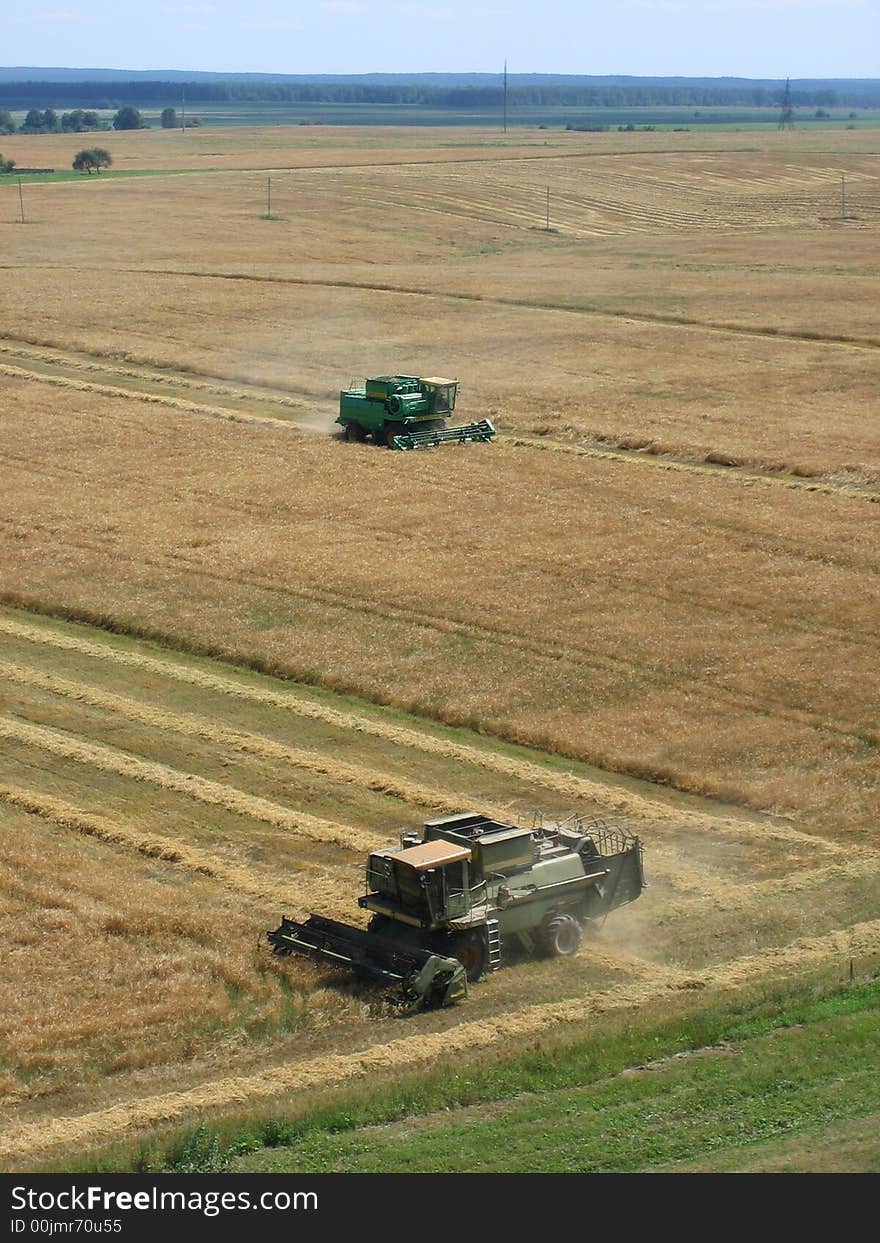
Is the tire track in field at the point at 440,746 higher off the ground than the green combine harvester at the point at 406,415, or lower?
lower

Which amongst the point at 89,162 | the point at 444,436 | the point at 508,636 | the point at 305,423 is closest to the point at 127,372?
the point at 305,423

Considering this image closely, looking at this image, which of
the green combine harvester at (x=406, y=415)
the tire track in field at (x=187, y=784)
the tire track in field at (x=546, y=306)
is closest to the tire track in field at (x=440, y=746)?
the tire track in field at (x=187, y=784)

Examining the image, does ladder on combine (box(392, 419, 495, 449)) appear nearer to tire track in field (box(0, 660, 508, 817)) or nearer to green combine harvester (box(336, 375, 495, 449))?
green combine harvester (box(336, 375, 495, 449))

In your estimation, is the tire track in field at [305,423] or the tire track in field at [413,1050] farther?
the tire track in field at [305,423]

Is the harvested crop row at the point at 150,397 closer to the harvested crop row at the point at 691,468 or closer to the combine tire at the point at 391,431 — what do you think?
the combine tire at the point at 391,431

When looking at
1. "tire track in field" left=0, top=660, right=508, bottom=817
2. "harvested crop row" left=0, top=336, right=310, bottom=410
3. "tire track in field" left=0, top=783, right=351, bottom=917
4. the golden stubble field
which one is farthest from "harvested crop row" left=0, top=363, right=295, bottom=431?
"tire track in field" left=0, top=783, right=351, bottom=917

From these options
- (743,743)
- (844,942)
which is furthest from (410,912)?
(743,743)

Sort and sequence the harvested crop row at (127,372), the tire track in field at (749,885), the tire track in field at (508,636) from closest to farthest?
1. the tire track in field at (749,885)
2. the tire track in field at (508,636)
3. the harvested crop row at (127,372)

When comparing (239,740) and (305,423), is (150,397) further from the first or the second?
(239,740)
